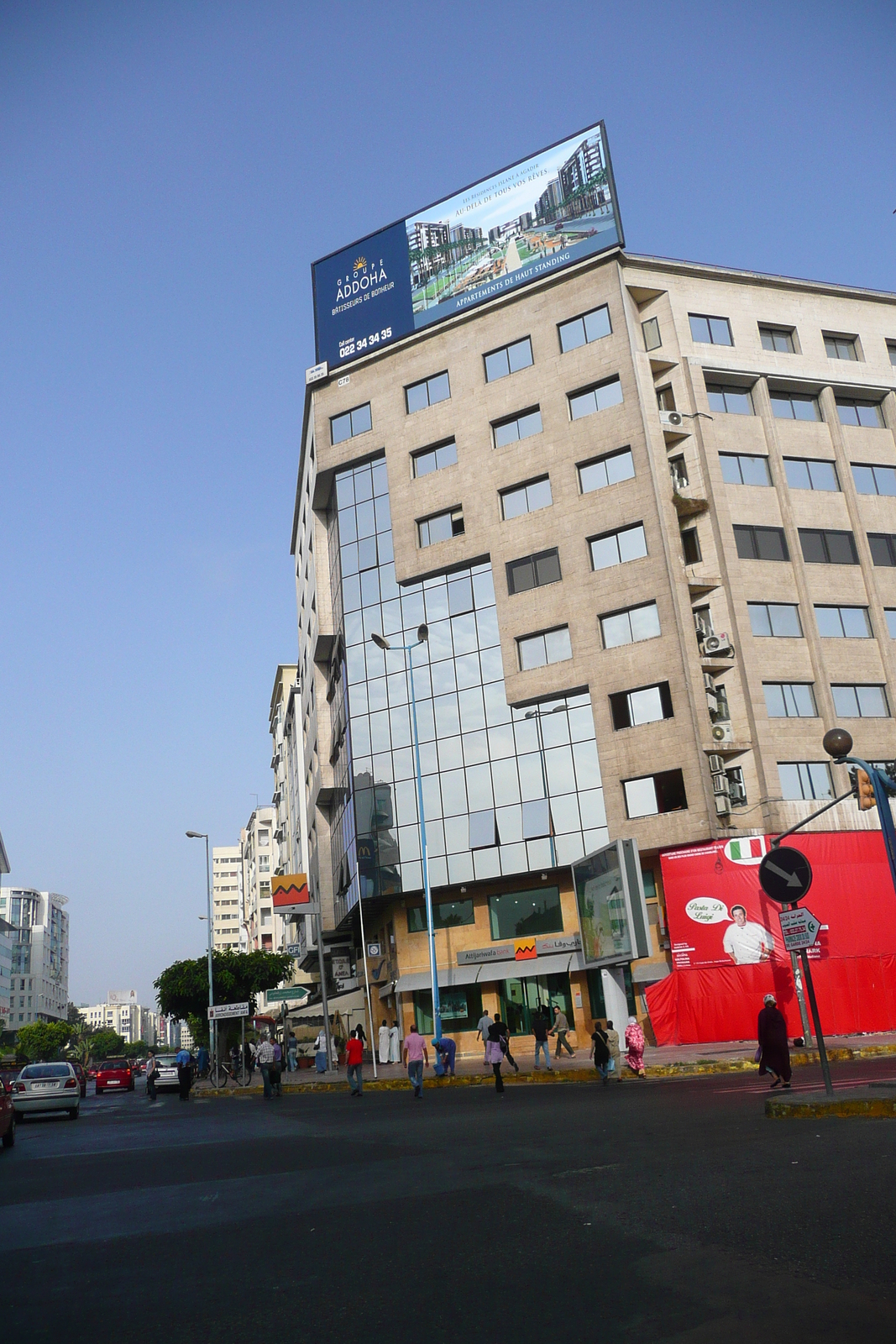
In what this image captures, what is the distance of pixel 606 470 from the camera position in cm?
4038

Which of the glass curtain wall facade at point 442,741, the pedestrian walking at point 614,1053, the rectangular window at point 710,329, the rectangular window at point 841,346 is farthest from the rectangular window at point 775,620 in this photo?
the pedestrian walking at point 614,1053

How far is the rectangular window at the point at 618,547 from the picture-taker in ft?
128

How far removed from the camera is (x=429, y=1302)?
535 centimetres

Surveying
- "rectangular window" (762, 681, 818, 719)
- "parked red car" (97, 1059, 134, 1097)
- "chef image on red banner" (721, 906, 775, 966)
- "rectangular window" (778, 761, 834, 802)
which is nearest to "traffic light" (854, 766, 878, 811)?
"chef image on red banner" (721, 906, 775, 966)

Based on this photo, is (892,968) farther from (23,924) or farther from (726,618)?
(23,924)

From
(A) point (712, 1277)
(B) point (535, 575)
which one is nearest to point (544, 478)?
(B) point (535, 575)

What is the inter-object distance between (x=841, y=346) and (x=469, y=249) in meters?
16.2

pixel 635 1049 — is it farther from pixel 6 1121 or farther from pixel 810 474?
pixel 810 474

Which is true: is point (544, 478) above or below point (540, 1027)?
above

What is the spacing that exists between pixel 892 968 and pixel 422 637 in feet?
66.3

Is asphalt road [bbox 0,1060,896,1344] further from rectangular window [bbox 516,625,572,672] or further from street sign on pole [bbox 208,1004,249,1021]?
street sign on pole [bbox 208,1004,249,1021]

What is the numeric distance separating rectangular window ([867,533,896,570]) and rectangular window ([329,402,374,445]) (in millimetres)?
21454

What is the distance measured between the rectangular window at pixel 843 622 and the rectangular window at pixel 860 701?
1836mm

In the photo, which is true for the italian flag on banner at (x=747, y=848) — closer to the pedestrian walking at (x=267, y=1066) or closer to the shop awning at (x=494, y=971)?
the shop awning at (x=494, y=971)
